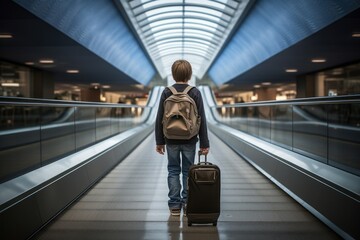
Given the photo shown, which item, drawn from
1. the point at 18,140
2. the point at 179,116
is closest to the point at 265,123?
the point at 179,116

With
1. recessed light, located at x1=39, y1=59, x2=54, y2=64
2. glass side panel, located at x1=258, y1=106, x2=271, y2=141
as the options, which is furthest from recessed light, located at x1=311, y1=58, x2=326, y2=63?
recessed light, located at x1=39, y1=59, x2=54, y2=64

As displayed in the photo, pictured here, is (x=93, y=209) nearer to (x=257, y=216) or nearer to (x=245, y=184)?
(x=257, y=216)

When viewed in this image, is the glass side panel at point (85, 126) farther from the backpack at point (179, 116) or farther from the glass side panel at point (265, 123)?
the glass side panel at point (265, 123)

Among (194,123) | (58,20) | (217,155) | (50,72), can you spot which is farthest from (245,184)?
(50,72)

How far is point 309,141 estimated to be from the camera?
661 centimetres

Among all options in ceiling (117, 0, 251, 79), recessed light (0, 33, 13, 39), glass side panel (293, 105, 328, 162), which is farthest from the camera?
ceiling (117, 0, 251, 79)

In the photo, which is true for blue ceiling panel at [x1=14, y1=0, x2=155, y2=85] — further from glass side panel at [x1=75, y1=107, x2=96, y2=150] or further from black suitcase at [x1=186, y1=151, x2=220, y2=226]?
black suitcase at [x1=186, y1=151, x2=220, y2=226]

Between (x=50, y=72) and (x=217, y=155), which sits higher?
(x=50, y=72)

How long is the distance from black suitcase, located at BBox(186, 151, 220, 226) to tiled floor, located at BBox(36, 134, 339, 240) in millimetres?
155

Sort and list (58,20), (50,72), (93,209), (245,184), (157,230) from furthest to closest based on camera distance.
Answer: (50,72)
(58,20)
(245,184)
(93,209)
(157,230)

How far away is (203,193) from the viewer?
4.74 m

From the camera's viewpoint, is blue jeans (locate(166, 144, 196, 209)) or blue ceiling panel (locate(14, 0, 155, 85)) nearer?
blue jeans (locate(166, 144, 196, 209))

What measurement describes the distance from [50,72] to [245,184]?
25275 mm

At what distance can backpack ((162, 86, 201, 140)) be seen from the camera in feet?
16.3
